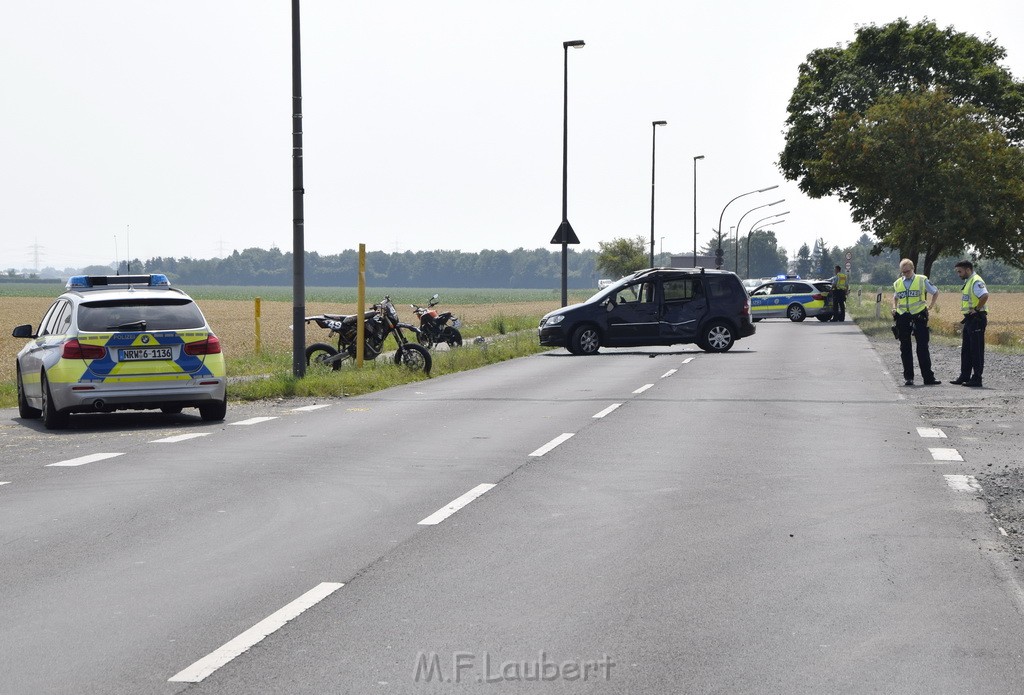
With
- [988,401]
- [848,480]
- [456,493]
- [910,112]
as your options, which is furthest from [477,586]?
[910,112]

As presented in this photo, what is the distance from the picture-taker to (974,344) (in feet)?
61.9

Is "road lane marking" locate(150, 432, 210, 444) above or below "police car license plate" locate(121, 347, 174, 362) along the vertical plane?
below

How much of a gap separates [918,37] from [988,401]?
41.0 m

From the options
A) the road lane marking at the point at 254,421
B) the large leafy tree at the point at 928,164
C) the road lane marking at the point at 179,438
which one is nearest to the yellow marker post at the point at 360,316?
the road lane marking at the point at 254,421

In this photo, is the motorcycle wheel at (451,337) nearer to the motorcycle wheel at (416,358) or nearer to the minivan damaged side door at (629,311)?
the minivan damaged side door at (629,311)

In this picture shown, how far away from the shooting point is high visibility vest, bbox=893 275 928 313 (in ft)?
64.0

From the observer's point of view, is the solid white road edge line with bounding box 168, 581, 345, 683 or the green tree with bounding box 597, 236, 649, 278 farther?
the green tree with bounding box 597, 236, 649, 278

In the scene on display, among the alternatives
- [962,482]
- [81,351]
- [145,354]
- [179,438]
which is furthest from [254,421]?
[962,482]

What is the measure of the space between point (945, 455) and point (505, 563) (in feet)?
19.2

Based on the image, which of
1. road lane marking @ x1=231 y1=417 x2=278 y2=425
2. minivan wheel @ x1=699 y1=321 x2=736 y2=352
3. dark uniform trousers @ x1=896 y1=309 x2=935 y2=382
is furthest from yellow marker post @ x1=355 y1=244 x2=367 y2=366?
minivan wheel @ x1=699 y1=321 x2=736 y2=352

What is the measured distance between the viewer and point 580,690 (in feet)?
16.0

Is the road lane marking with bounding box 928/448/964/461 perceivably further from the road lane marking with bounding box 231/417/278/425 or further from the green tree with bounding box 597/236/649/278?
the green tree with bounding box 597/236/649/278

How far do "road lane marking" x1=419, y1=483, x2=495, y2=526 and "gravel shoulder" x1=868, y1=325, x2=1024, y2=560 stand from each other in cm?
335

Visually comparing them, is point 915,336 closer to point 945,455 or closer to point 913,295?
point 913,295
